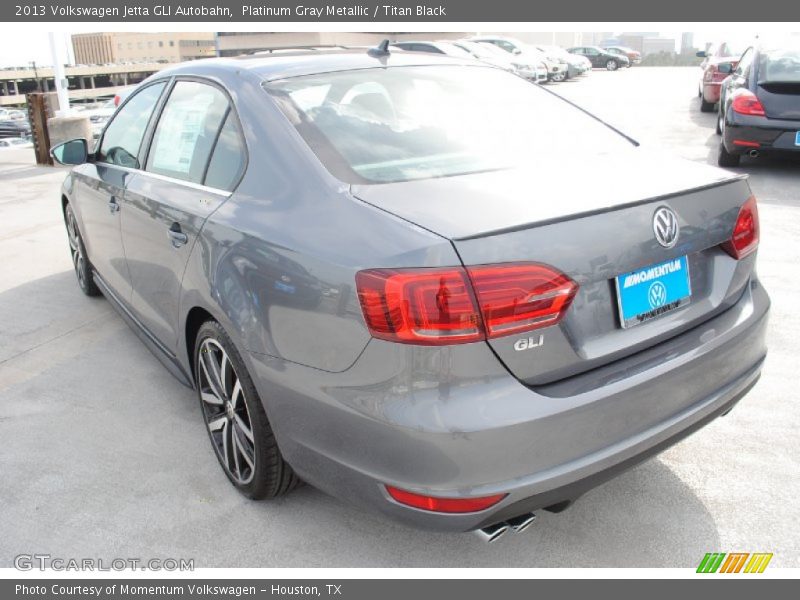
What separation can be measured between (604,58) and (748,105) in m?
35.0

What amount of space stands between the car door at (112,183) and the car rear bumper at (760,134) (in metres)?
6.65

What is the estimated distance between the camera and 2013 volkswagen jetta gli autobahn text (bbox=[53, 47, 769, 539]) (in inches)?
74.7

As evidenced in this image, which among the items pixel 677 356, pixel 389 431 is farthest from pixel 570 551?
pixel 389 431

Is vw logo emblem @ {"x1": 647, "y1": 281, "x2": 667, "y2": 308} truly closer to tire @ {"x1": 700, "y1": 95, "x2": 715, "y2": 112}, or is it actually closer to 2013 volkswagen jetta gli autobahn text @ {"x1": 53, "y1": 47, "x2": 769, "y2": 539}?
2013 volkswagen jetta gli autobahn text @ {"x1": 53, "y1": 47, "x2": 769, "y2": 539}

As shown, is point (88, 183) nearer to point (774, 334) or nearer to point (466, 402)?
point (466, 402)

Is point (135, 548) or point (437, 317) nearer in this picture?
point (437, 317)

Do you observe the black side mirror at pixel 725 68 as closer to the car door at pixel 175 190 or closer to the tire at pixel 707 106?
the tire at pixel 707 106

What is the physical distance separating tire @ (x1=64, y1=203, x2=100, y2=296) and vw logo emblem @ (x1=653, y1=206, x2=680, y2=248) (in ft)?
13.3

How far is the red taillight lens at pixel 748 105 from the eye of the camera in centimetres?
790

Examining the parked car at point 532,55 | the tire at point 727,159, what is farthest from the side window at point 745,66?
the parked car at point 532,55

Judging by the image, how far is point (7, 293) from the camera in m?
5.53

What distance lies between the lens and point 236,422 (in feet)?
8.95

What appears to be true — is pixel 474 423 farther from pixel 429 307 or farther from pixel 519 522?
pixel 519 522
